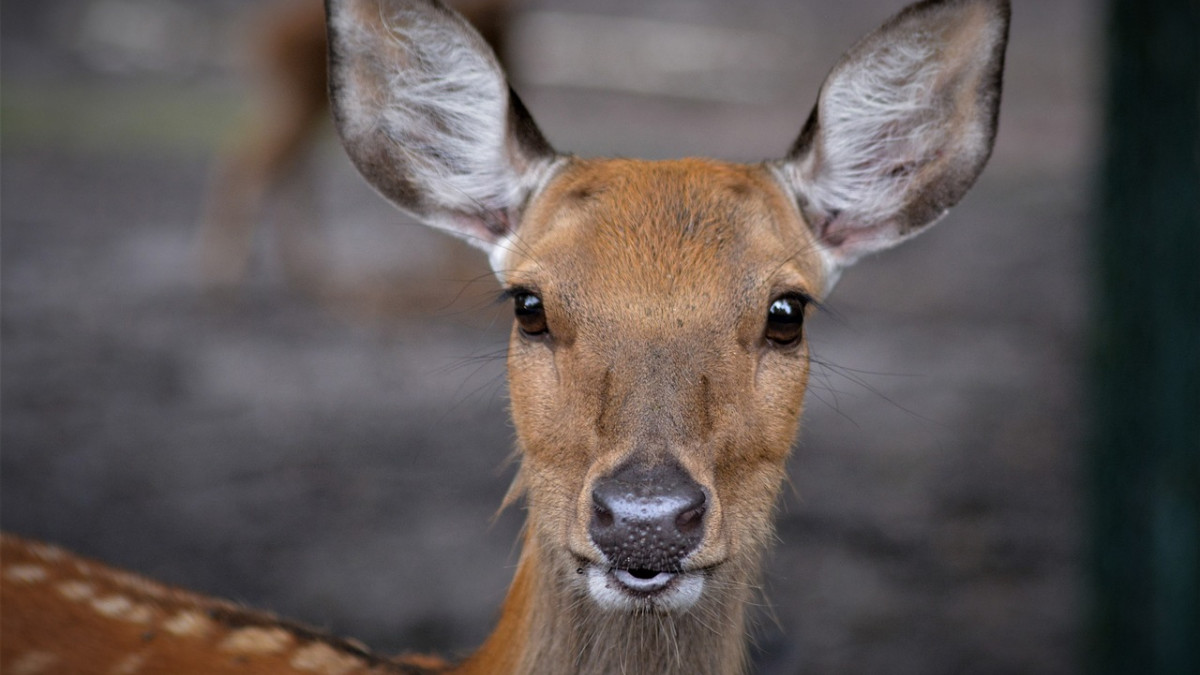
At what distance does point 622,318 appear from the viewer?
2357 millimetres

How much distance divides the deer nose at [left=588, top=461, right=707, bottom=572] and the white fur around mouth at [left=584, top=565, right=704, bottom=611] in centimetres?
3

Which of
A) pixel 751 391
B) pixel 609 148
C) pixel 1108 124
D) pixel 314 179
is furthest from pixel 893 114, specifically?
pixel 609 148

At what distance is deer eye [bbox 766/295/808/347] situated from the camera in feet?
8.18

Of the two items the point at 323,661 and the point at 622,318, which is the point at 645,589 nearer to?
the point at 622,318

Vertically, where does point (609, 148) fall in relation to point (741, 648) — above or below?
above

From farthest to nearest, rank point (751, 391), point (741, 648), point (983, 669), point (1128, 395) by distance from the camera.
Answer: point (983, 669)
point (1128, 395)
point (741, 648)
point (751, 391)

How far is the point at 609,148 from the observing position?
10812mm

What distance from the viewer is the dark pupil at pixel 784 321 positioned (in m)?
2.49

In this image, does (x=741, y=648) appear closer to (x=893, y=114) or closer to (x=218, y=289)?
(x=893, y=114)

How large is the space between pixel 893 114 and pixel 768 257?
53 cm

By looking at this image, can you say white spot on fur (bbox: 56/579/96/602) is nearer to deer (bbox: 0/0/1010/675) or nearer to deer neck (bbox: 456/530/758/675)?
deer (bbox: 0/0/1010/675)

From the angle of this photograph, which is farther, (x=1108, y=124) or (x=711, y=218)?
(x=1108, y=124)

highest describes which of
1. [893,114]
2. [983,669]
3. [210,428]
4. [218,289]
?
[893,114]

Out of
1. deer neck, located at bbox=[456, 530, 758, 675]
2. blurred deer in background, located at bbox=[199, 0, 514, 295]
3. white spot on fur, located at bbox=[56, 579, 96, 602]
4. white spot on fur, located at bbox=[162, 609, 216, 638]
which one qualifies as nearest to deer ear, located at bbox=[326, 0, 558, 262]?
deer neck, located at bbox=[456, 530, 758, 675]
